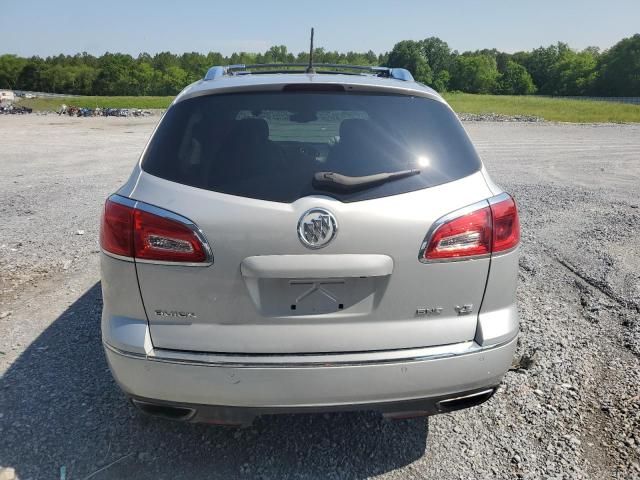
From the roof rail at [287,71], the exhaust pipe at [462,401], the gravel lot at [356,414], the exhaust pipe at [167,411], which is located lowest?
the gravel lot at [356,414]

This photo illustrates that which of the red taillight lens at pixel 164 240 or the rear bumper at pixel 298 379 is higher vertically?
the red taillight lens at pixel 164 240

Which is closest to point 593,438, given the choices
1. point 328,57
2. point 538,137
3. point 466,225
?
point 466,225

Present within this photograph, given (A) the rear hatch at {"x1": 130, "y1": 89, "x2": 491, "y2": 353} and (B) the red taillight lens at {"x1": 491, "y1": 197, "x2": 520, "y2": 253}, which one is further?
(B) the red taillight lens at {"x1": 491, "y1": 197, "x2": 520, "y2": 253}

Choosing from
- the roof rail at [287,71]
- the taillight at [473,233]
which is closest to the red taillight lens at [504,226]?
the taillight at [473,233]

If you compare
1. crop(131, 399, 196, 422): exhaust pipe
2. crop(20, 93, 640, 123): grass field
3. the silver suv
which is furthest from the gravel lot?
crop(20, 93, 640, 123): grass field

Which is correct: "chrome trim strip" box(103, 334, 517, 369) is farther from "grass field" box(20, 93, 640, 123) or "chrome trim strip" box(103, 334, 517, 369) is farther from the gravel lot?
"grass field" box(20, 93, 640, 123)

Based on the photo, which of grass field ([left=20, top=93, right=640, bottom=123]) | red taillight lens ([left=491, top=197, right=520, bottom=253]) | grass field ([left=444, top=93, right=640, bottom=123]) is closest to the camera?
red taillight lens ([left=491, top=197, right=520, bottom=253])

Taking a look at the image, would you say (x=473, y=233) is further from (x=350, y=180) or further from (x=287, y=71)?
(x=287, y=71)

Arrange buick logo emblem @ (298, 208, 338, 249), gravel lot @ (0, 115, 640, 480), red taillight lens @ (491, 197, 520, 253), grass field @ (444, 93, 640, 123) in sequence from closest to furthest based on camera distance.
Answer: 1. buick logo emblem @ (298, 208, 338, 249)
2. red taillight lens @ (491, 197, 520, 253)
3. gravel lot @ (0, 115, 640, 480)
4. grass field @ (444, 93, 640, 123)

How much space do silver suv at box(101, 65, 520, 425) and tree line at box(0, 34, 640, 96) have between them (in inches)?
4524

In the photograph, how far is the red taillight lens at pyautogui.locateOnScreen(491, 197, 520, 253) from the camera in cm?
228

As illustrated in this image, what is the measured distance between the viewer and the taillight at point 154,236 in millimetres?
2107

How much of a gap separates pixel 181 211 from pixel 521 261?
4658 mm

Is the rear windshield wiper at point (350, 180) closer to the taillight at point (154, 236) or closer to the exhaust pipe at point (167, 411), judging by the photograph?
the taillight at point (154, 236)
